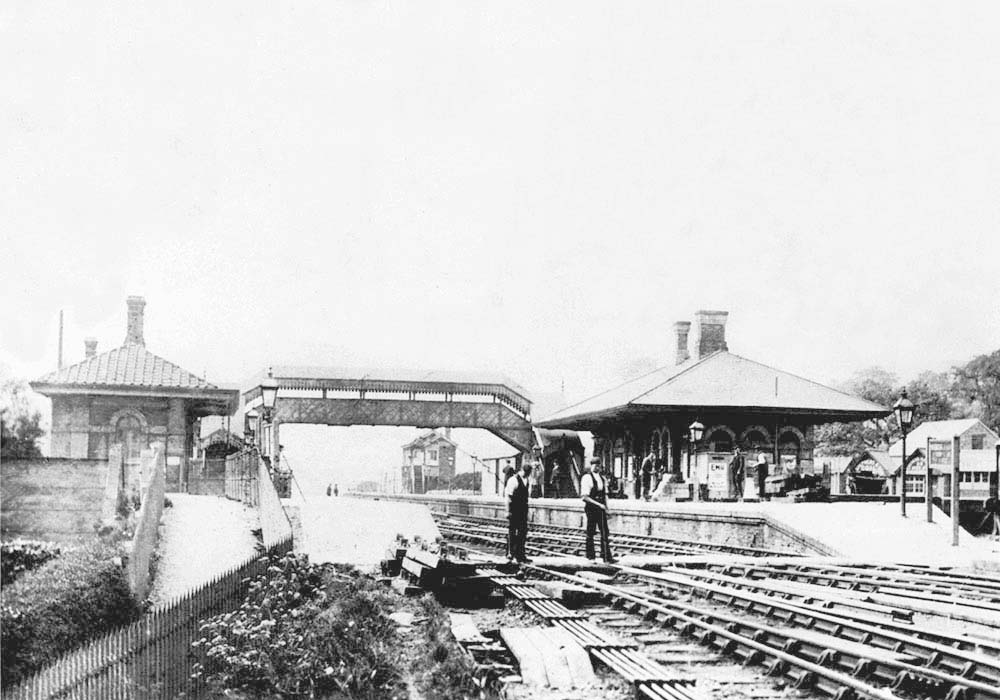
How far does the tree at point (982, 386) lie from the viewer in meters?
71.9

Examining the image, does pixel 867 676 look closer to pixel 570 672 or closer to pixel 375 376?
pixel 570 672

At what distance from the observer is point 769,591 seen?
42.1 feet

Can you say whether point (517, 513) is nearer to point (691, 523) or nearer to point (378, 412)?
point (691, 523)

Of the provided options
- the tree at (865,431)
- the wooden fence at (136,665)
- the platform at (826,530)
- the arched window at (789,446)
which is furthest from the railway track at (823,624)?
the tree at (865,431)

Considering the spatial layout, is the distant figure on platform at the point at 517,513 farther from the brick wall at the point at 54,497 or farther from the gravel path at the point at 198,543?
the brick wall at the point at 54,497

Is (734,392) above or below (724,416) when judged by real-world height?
above

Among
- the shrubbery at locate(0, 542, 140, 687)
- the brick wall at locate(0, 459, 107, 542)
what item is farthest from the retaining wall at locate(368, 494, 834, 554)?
the brick wall at locate(0, 459, 107, 542)

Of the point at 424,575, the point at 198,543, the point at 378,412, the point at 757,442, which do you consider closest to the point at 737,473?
the point at 757,442

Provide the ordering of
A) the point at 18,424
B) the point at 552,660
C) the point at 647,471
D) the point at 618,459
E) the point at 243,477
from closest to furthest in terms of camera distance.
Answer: the point at 552,660 → the point at 243,477 → the point at 18,424 → the point at 647,471 → the point at 618,459

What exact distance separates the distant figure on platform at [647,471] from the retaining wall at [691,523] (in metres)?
3.16

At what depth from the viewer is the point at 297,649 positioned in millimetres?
8648

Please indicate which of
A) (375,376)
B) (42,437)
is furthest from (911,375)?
(42,437)

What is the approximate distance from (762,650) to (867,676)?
1012 mm

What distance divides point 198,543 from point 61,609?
5923 mm
